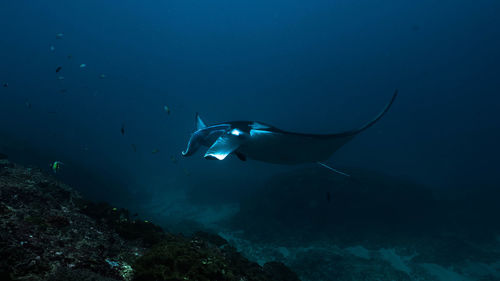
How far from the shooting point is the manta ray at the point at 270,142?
3.77 m

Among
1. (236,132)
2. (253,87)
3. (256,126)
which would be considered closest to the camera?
(236,132)

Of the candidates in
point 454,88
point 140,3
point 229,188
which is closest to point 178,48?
point 140,3

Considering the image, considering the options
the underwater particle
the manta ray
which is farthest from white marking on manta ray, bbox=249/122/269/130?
the underwater particle

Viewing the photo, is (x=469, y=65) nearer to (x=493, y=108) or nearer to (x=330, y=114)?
(x=493, y=108)

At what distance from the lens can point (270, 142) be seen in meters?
3.99

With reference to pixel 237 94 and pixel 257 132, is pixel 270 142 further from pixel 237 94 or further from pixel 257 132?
pixel 237 94

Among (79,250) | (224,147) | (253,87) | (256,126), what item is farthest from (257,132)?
(253,87)

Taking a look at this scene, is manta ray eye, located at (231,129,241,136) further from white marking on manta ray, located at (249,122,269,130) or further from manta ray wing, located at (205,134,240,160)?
white marking on manta ray, located at (249,122,269,130)

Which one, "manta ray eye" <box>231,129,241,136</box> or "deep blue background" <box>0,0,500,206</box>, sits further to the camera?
"deep blue background" <box>0,0,500,206</box>

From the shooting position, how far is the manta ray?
12.4ft

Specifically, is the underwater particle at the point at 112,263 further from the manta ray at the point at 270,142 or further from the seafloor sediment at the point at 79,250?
the manta ray at the point at 270,142

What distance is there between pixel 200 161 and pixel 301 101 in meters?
62.5

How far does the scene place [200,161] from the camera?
49.1 meters

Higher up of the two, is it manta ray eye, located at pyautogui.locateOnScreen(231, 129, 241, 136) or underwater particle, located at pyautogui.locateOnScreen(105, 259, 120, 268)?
manta ray eye, located at pyautogui.locateOnScreen(231, 129, 241, 136)
